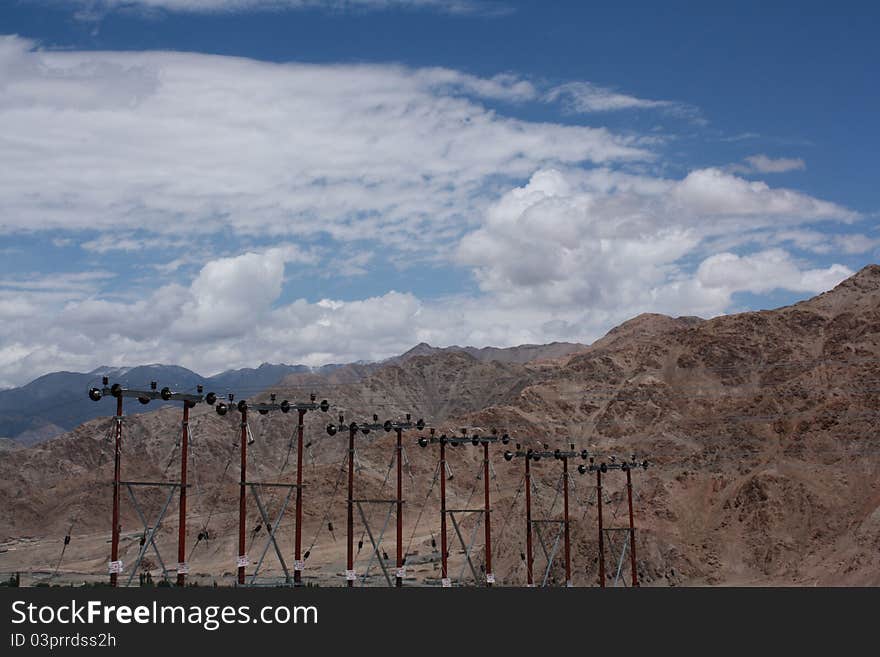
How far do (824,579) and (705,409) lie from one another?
5137cm

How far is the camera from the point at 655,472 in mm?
114125

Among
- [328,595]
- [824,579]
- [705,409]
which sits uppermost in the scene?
[705,409]

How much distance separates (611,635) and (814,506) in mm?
65897

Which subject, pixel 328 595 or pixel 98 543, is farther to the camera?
pixel 98 543

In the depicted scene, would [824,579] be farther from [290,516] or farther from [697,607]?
[290,516]

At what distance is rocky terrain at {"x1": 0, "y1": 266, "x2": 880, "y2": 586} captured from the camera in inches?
3519

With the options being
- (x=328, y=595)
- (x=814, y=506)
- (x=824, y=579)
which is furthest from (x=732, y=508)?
(x=328, y=595)

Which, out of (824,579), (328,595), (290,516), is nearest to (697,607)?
(328,595)

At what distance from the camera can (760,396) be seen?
399 ft

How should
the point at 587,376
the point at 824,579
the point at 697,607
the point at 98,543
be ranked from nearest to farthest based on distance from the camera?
the point at 697,607 → the point at 824,579 → the point at 98,543 → the point at 587,376

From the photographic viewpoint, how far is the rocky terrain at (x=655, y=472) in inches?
3519

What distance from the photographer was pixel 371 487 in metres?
126

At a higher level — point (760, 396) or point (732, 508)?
point (760, 396)

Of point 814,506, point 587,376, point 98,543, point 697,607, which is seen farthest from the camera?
point 587,376
